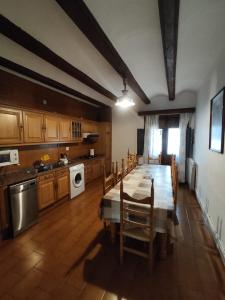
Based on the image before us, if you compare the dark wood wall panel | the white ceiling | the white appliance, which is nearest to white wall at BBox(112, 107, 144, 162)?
the dark wood wall panel

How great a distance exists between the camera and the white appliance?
3.68 metres

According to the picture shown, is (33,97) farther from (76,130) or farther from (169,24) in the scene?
(169,24)

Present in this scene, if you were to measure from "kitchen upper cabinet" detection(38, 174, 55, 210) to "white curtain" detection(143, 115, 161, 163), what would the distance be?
3129mm

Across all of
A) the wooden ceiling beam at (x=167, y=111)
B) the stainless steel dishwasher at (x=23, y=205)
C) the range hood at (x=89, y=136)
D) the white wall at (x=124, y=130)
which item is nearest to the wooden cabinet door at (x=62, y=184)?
the stainless steel dishwasher at (x=23, y=205)

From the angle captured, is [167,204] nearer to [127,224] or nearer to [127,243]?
[127,224]

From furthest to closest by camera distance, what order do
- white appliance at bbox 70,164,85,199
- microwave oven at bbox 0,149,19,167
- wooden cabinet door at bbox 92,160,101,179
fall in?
1. wooden cabinet door at bbox 92,160,101,179
2. white appliance at bbox 70,164,85,199
3. microwave oven at bbox 0,149,19,167

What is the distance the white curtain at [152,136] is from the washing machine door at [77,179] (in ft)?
7.66

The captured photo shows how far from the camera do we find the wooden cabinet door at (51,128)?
3294mm

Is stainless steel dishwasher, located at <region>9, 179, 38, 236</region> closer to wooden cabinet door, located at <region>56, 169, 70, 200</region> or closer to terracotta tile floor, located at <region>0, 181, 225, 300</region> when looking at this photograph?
terracotta tile floor, located at <region>0, 181, 225, 300</region>

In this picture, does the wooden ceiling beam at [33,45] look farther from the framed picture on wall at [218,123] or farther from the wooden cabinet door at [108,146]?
the wooden cabinet door at [108,146]

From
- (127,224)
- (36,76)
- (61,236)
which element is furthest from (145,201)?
(36,76)

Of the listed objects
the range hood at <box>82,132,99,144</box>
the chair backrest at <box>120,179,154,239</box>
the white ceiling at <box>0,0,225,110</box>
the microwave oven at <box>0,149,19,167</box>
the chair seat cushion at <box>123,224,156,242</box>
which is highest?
the white ceiling at <box>0,0,225,110</box>

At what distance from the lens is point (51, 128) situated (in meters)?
3.43

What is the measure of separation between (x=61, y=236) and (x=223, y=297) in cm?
204
